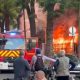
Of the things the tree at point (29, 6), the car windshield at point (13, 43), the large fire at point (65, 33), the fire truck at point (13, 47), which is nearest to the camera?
the fire truck at point (13, 47)

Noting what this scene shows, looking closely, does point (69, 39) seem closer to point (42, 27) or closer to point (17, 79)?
point (42, 27)

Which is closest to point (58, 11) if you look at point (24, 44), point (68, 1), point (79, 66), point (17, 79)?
point (68, 1)

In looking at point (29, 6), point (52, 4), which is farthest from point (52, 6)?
point (29, 6)

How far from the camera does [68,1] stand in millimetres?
31906

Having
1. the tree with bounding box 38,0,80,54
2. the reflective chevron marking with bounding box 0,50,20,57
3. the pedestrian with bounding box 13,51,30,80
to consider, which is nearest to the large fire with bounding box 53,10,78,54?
the tree with bounding box 38,0,80,54

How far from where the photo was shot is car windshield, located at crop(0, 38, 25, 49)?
92.9 ft

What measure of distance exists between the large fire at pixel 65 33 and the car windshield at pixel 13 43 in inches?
640

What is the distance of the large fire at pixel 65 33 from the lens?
44656mm

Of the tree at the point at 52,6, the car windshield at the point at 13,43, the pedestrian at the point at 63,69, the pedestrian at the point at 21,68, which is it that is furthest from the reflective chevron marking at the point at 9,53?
the pedestrian at the point at 21,68

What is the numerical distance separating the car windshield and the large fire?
16.3m

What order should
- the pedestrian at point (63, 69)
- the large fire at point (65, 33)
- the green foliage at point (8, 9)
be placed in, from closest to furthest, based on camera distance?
the pedestrian at point (63, 69) < the green foliage at point (8, 9) < the large fire at point (65, 33)

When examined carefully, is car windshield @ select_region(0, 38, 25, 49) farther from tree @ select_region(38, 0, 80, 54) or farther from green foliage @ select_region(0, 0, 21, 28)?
green foliage @ select_region(0, 0, 21, 28)

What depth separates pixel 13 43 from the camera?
28625 millimetres

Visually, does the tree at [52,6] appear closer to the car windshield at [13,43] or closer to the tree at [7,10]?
the car windshield at [13,43]
